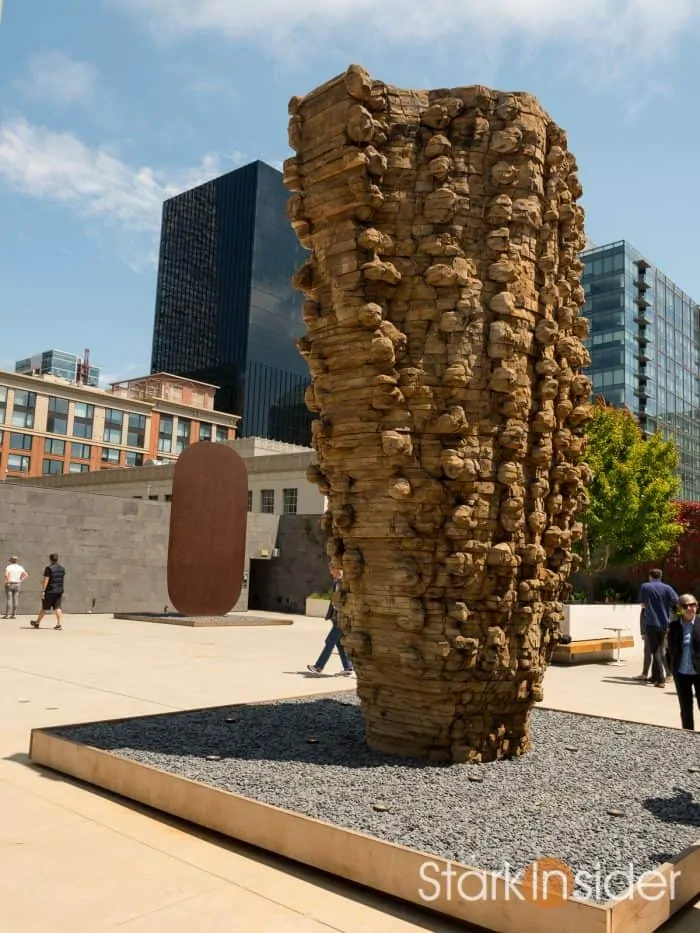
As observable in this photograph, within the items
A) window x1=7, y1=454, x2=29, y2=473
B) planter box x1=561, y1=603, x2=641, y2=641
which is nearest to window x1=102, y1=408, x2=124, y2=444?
window x1=7, y1=454, x2=29, y2=473

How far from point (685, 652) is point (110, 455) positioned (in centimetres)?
7231

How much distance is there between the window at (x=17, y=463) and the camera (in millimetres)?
68738

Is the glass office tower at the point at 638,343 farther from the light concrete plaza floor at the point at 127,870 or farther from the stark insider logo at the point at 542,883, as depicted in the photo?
the stark insider logo at the point at 542,883

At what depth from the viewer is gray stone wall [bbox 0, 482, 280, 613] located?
2089cm

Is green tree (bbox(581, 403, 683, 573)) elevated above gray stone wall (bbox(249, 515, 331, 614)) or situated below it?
above

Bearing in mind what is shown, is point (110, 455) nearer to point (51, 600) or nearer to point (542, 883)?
point (51, 600)

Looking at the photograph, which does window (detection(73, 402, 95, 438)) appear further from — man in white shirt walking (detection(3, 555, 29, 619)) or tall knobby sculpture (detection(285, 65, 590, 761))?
tall knobby sculpture (detection(285, 65, 590, 761))

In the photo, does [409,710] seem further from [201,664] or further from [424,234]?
[201,664]

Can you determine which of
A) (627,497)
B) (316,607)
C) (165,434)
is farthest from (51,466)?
(627,497)

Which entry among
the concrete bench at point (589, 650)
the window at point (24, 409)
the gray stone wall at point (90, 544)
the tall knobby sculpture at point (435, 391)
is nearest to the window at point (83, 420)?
the window at point (24, 409)

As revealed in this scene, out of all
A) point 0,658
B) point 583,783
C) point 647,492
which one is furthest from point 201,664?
point 647,492

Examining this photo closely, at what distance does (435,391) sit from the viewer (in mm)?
5703

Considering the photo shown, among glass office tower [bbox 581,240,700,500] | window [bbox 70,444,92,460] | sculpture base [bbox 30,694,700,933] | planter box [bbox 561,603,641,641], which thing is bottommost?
sculpture base [bbox 30,694,700,933]

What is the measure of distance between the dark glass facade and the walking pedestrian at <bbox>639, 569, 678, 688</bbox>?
75.2 meters
